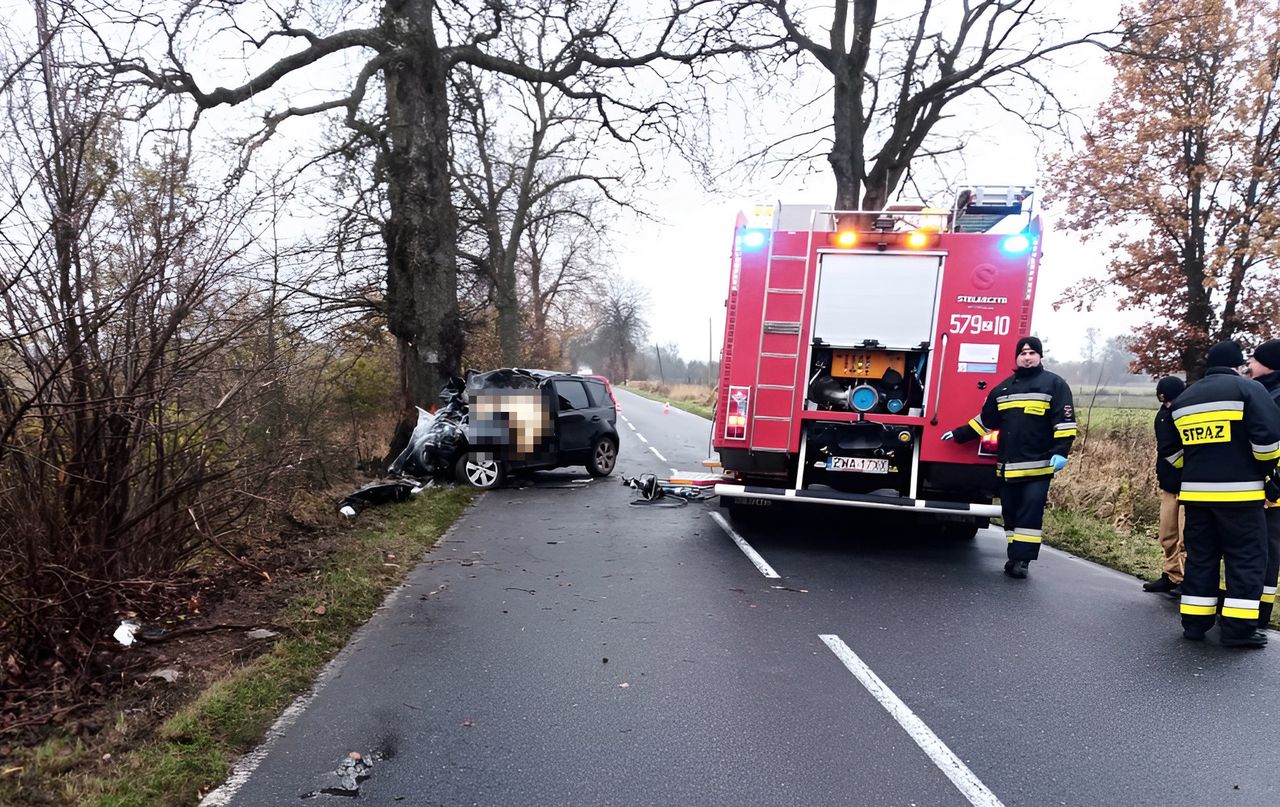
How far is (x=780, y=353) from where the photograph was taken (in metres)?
7.11

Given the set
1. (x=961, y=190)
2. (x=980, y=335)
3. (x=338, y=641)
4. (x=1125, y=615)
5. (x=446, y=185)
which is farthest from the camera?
(x=446, y=185)

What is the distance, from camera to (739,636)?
4.73m

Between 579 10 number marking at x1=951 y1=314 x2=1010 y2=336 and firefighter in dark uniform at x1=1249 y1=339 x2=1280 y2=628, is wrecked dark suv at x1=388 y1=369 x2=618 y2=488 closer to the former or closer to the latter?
579 10 number marking at x1=951 y1=314 x2=1010 y2=336

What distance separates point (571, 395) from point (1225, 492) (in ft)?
28.2

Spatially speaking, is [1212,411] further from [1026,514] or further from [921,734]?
[921,734]

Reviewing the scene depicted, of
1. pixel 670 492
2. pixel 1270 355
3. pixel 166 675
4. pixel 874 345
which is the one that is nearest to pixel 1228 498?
pixel 1270 355

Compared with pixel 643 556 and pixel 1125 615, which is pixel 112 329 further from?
pixel 1125 615

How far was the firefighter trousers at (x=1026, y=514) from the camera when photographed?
20.1ft

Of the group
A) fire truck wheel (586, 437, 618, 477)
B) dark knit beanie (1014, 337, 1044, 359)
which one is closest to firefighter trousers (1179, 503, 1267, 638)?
dark knit beanie (1014, 337, 1044, 359)

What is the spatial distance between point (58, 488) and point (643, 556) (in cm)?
446

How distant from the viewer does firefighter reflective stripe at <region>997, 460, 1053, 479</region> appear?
612cm

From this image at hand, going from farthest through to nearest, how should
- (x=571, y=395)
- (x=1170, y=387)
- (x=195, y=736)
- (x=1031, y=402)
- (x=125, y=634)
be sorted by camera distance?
(x=571, y=395) → (x=1031, y=402) → (x=1170, y=387) → (x=125, y=634) → (x=195, y=736)

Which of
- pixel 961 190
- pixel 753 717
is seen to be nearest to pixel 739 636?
pixel 753 717

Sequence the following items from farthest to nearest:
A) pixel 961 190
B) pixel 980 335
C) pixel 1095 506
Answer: pixel 1095 506, pixel 961 190, pixel 980 335
